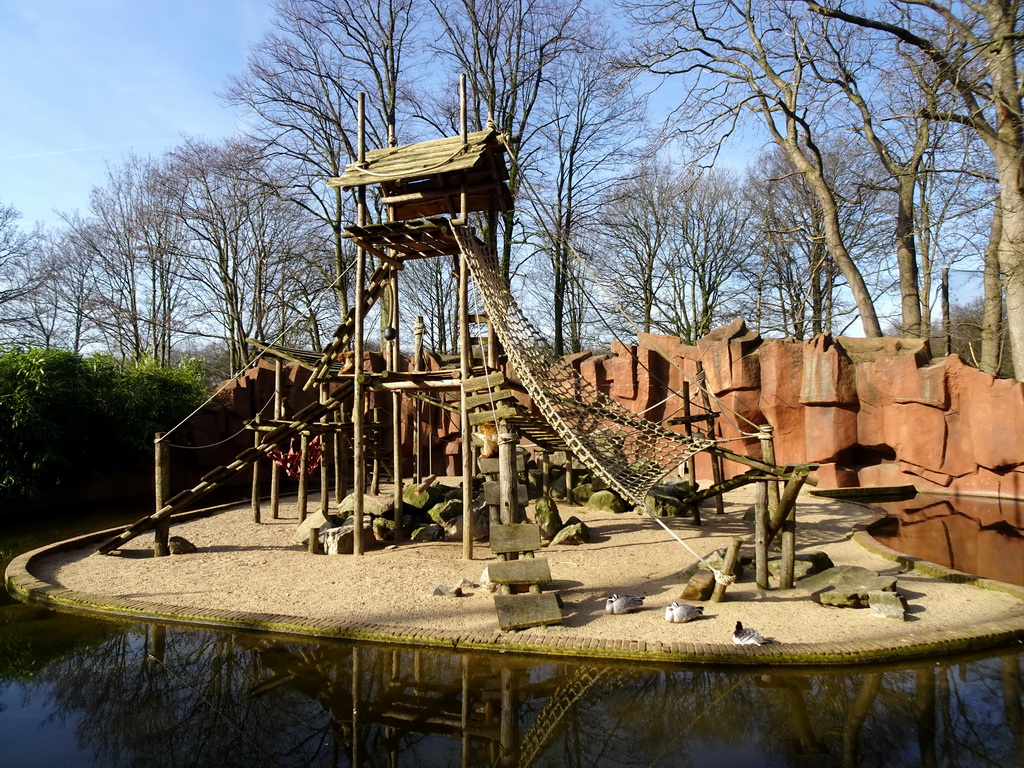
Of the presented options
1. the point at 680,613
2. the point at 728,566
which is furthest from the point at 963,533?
the point at 680,613

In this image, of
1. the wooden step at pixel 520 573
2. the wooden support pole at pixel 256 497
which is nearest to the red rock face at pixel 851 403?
the wooden support pole at pixel 256 497

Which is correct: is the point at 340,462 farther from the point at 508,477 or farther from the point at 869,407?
the point at 869,407

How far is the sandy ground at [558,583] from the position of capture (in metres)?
5.22

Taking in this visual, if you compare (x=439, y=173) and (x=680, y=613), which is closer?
(x=680, y=613)

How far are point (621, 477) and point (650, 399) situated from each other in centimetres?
975

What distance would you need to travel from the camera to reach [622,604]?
18.6 feet

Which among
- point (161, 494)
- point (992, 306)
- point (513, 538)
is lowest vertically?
point (513, 538)

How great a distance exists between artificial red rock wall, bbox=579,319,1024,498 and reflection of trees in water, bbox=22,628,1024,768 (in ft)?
24.9

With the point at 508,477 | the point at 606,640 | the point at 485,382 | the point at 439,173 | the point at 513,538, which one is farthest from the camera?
the point at 439,173

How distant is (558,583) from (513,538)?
0.94 metres

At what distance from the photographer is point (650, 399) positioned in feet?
50.5

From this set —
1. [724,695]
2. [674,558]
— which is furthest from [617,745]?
[674,558]

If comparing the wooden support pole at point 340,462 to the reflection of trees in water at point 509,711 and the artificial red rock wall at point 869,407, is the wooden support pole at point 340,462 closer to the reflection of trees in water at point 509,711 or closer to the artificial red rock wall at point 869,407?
the artificial red rock wall at point 869,407

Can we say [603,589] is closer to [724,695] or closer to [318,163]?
[724,695]
